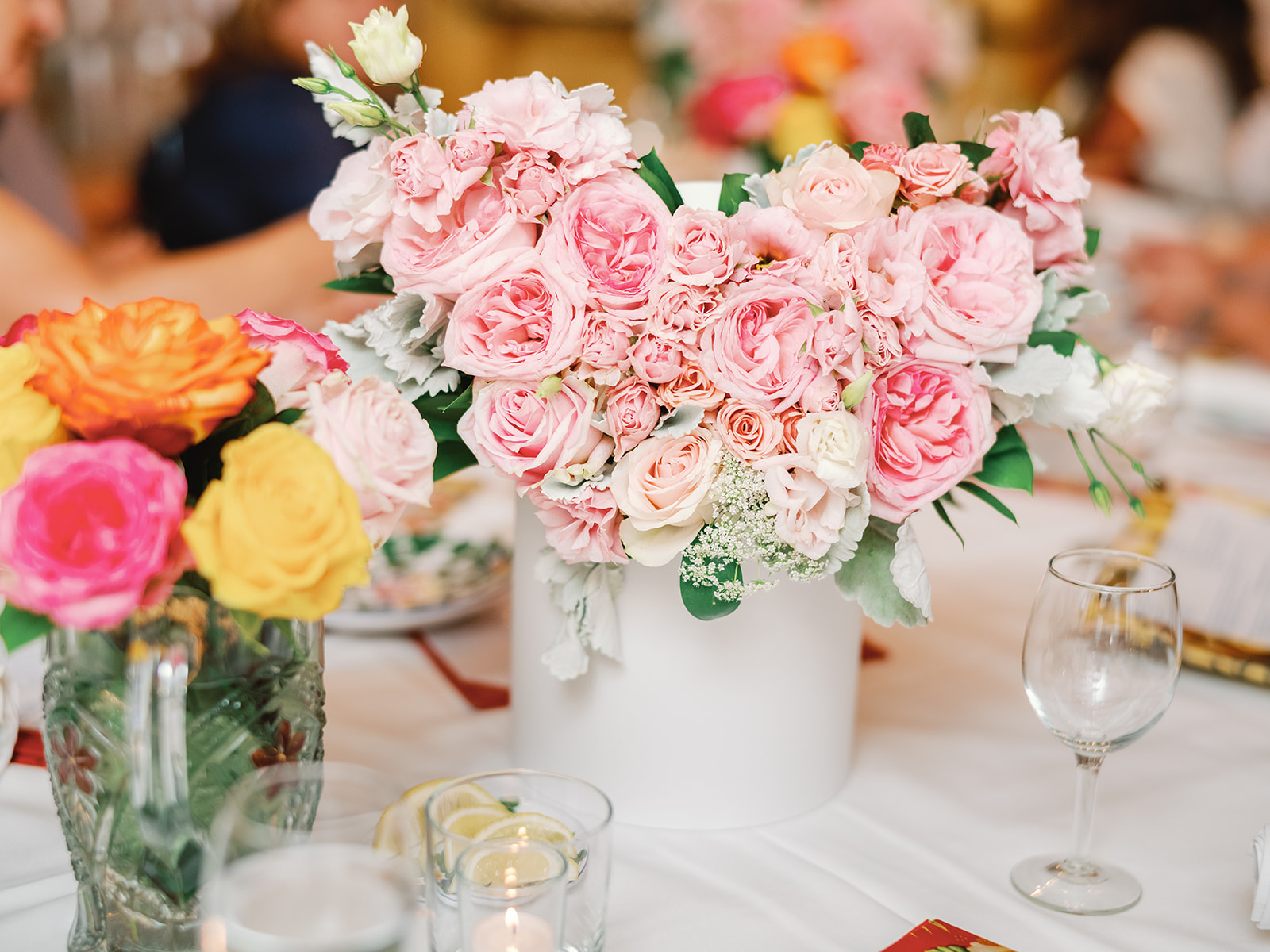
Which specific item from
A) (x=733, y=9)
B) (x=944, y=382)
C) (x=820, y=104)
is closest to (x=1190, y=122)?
(x=733, y=9)

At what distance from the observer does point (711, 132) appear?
1694 mm

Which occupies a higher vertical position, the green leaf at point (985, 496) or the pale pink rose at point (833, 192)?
the pale pink rose at point (833, 192)

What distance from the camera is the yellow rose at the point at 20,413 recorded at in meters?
0.48

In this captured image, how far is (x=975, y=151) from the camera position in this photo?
0.73m

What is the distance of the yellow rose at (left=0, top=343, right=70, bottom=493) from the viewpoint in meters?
0.48

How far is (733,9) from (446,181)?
1.69 meters

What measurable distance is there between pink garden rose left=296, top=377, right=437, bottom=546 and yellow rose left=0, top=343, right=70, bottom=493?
0.11 metres

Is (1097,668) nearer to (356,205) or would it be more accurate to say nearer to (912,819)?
(912,819)

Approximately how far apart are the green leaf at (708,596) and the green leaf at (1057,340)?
262mm

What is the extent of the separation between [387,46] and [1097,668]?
1.88 ft

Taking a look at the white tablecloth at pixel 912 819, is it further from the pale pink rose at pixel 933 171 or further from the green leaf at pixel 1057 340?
the pale pink rose at pixel 933 171


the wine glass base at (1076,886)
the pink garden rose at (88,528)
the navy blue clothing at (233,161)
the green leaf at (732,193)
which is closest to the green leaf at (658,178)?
the green leaf at (732,193)

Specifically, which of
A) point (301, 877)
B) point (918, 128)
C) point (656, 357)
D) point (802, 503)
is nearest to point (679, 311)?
point (656, 357)

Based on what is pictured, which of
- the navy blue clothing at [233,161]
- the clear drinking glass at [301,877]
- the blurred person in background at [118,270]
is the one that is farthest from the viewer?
the navy blue clothing at [233,161]
